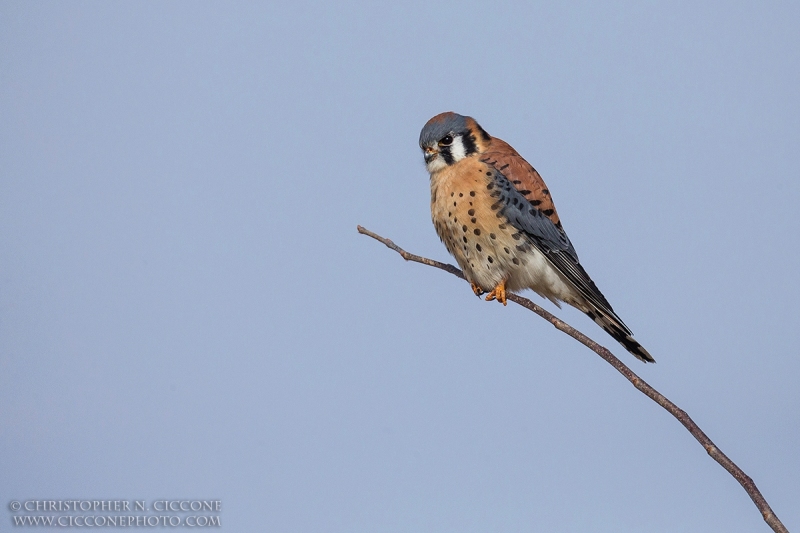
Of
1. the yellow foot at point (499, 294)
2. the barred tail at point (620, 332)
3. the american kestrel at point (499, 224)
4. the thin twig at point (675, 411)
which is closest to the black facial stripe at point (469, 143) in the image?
the american kestrel at point (499, 224)

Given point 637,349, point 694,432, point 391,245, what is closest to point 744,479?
point 694,432

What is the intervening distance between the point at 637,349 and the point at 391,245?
1487mm

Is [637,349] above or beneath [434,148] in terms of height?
beneath

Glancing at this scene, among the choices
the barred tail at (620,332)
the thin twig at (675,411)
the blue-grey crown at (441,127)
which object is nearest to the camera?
the thin twig at (675,411)

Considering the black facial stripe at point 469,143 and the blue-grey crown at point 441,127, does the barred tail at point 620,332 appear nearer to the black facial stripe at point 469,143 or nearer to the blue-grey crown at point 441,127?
the black facial stripe at point 469,143

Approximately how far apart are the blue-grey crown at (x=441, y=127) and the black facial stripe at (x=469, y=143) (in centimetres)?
3

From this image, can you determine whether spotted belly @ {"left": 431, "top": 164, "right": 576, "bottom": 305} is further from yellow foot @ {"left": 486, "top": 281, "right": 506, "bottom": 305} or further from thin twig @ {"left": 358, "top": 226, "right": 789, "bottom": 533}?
thin twig @ {"left": 358, "top": 226, "right": 789, "bottom": 533}

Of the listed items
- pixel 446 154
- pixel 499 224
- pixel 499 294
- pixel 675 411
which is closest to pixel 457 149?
pixel 446 154

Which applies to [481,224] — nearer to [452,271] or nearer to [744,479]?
[452,271]

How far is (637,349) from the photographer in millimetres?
3943

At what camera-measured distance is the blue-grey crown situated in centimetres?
415

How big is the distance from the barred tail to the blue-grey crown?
1.05 meters

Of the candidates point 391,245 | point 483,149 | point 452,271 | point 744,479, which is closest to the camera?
point 744,479

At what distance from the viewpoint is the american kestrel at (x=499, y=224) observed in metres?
4.01
